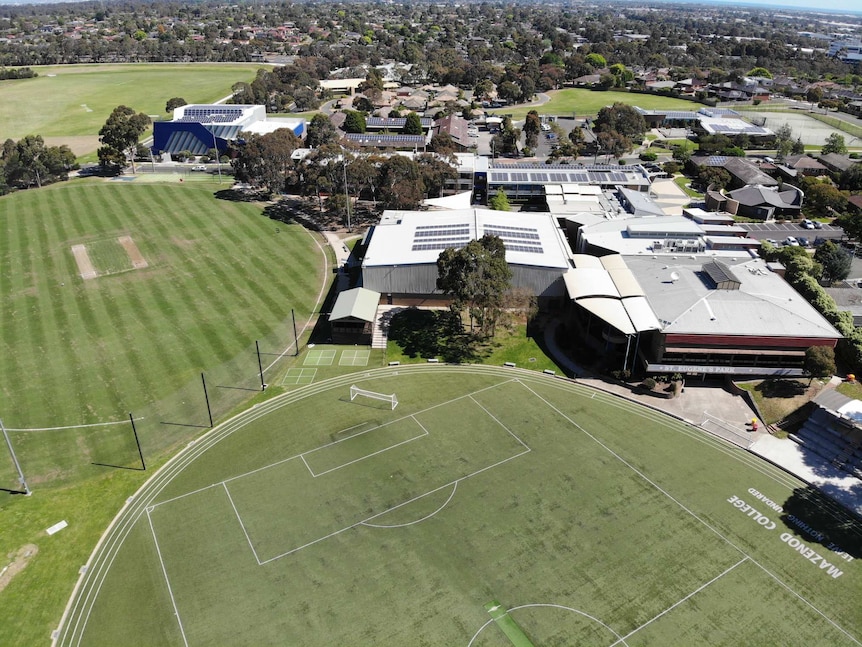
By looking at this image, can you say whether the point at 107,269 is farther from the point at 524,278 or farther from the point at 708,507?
the point at 708,507

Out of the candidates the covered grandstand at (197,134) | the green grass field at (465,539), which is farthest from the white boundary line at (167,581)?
the covered grandstand at (197,134)

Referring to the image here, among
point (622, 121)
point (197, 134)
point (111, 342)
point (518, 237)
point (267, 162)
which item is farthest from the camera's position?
point (622, 121)

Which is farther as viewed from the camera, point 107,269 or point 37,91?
point 37,91

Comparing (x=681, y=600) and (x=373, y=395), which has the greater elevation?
(x=373, y=395)

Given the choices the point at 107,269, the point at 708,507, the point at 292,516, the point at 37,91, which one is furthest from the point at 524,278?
the point at 37,91

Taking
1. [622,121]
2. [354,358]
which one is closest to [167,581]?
[354,358]

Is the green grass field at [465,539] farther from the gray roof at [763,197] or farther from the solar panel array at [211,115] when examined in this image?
the solar panel array at [211,115]

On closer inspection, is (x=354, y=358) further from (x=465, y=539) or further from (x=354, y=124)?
(x=354, y=124)
